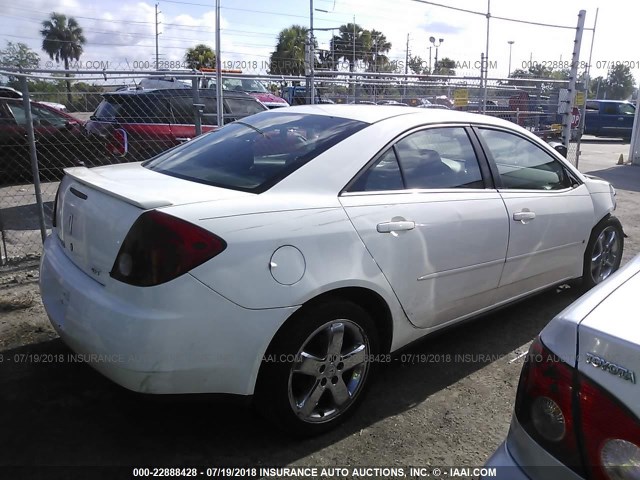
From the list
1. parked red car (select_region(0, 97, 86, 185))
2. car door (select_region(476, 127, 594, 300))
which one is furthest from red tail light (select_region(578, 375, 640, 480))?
parked red car (select_region(0, 97, 86, 185))

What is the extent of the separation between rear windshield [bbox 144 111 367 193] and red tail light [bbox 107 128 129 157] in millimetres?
5061

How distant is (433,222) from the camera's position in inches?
113

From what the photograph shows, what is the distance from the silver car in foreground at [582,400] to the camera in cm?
123

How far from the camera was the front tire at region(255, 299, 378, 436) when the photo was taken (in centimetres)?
234

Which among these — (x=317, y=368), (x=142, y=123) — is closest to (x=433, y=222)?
(x=317, y=368)

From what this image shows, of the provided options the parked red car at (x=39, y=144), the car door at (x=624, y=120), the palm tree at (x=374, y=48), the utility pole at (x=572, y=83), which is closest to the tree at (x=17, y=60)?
the parked red car at (x=39, y=144)

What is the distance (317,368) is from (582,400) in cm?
137

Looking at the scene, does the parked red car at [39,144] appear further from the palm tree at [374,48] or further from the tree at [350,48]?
the palm tree at [374,48]

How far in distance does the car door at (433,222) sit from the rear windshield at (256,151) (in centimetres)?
32

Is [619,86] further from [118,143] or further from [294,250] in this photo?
[294,250]

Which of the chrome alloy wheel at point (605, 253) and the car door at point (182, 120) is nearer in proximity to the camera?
the chrome alloy wheel at point (605, 253)

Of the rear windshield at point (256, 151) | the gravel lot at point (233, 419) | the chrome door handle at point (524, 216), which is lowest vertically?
the gravel lot at point (233, 419)

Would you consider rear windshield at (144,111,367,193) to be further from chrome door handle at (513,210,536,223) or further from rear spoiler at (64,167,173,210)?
chrome door handle at (513,210,536,223)

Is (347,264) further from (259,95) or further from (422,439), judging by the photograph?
(259,95)
